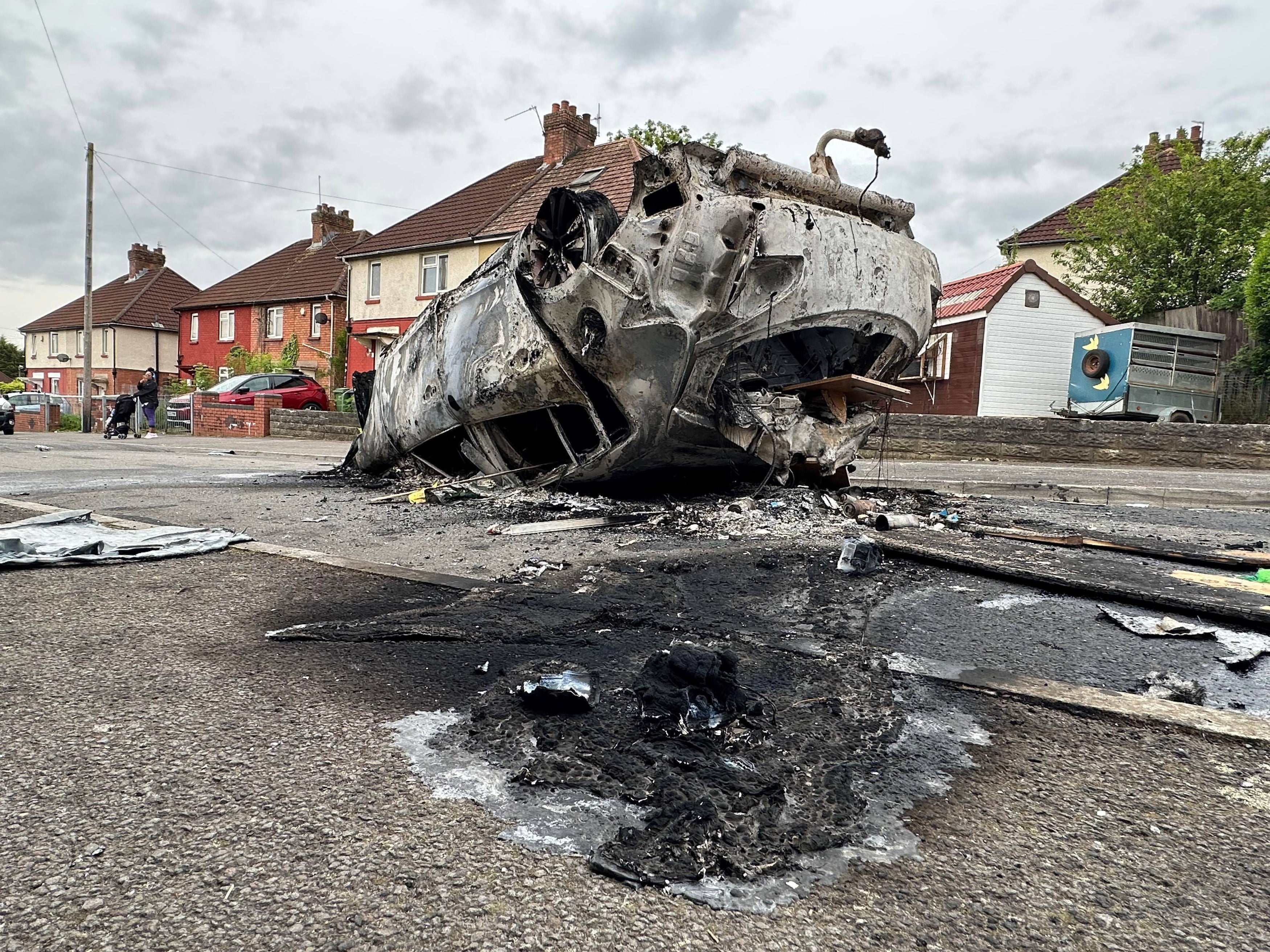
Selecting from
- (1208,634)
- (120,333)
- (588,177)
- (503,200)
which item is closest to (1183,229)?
(588,177)

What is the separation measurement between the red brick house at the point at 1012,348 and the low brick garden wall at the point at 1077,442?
4.93m

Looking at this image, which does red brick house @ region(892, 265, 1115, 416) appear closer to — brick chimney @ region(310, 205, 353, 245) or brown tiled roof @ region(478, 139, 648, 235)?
brown tiled roof @ region(478, 139, 648, 235)

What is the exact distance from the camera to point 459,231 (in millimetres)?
26141

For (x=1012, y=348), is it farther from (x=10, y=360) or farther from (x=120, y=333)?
(x=10, y=360)

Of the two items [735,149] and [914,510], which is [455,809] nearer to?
[735,149]

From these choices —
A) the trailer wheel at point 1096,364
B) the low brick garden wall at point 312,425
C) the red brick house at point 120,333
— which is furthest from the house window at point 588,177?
the red brick house at point 120,333

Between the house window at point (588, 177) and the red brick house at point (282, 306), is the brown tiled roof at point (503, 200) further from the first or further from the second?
the red brick house at point (282, 306)

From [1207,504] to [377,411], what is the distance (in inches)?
320

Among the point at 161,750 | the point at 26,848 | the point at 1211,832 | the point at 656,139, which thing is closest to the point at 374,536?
the point at 161,750

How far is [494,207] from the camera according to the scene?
26.2m

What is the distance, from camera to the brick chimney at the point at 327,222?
35.5m

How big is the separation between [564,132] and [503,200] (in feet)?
9.44

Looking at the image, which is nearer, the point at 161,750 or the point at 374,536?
the point at 161,750

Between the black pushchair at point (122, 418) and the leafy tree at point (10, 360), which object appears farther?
the leafy tree at point (10, 360)
